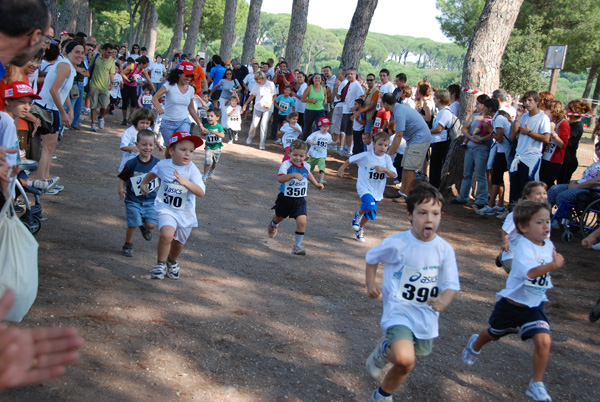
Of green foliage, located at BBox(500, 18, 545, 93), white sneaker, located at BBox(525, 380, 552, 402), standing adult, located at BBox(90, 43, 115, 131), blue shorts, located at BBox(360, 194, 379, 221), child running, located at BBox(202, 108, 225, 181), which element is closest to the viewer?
white sneaker, located at BBox(525, 380, 552, 402)

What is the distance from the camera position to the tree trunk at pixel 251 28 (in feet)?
87.2

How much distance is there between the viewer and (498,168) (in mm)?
11125

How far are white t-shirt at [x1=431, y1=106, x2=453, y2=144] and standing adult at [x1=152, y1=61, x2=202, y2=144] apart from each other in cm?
520

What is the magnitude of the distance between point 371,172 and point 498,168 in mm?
3494

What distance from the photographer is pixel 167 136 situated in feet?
33.9

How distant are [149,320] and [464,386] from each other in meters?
2.70

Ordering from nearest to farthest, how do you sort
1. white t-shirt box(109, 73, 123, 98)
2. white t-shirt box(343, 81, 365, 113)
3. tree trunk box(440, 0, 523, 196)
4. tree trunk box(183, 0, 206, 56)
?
tree trunk box(440, 0, 523, 196) → white t-shirt box(343, 81, 365, 113) → white t-shirt box(109, 73, 123, 98) → tree trunk box(183, 0, 206, 56)

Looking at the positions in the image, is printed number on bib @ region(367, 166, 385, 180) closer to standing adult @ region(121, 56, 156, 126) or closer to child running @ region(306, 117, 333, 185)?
child running @ region(306, 117, 333, 185)

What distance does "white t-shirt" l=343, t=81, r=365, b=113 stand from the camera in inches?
631

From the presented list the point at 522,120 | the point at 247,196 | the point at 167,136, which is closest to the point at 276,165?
the point at 247,196

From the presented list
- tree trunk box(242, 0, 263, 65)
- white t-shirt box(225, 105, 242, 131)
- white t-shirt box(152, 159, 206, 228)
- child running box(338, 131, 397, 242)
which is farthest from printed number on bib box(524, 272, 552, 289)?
tree trunk box(242, 0, 263, 65)

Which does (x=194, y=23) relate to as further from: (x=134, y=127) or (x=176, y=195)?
(x=176, y=195)

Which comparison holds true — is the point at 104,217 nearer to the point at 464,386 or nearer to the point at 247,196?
the point at 247,196

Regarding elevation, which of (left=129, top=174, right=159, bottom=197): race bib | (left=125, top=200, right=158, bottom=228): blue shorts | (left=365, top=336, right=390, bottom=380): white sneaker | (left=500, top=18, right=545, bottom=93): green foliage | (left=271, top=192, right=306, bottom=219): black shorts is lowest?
(left=365, top=336, right=390, bottom=380): white sneaker
